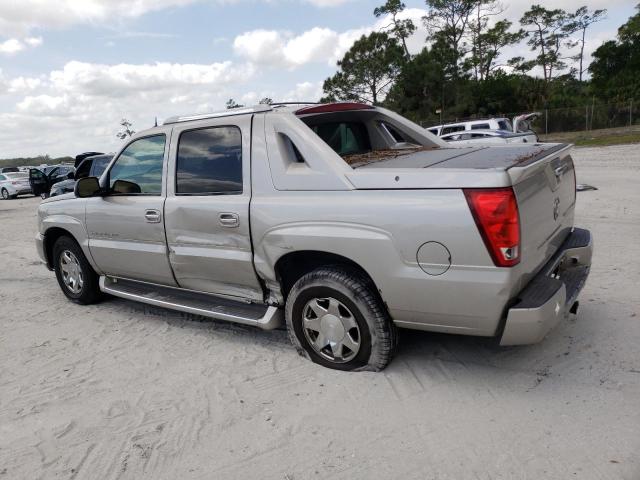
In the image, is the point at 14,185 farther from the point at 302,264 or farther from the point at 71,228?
the point at 302,264

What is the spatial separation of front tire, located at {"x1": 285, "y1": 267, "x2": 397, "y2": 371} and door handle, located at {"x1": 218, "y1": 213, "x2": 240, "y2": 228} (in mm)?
647

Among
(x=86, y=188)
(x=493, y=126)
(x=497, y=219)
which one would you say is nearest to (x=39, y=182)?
(x=493, y=126)

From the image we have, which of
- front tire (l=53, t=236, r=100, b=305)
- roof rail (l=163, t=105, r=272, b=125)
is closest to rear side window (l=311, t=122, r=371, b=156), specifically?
roof rail (l=163, t=105, r=272, b=125)

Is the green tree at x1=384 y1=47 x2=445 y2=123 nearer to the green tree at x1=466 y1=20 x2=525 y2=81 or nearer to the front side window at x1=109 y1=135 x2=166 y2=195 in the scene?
the green tree at x1=466 y1=20 x2=525 y2=81

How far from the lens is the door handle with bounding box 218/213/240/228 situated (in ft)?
12.6

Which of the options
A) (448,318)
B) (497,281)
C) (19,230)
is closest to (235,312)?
(448,318)

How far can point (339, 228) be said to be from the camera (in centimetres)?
333

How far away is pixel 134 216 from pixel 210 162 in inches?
38.6

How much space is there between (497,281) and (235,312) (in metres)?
2.03

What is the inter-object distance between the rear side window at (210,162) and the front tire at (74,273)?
1863 mm

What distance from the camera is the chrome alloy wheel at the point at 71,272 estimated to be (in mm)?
5562

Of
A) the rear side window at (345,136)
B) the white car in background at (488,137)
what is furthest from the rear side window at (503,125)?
the rear side window at (345,136)

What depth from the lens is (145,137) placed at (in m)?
Answer: 4.67

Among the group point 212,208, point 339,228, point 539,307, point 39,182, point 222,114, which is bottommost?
point 39,182
